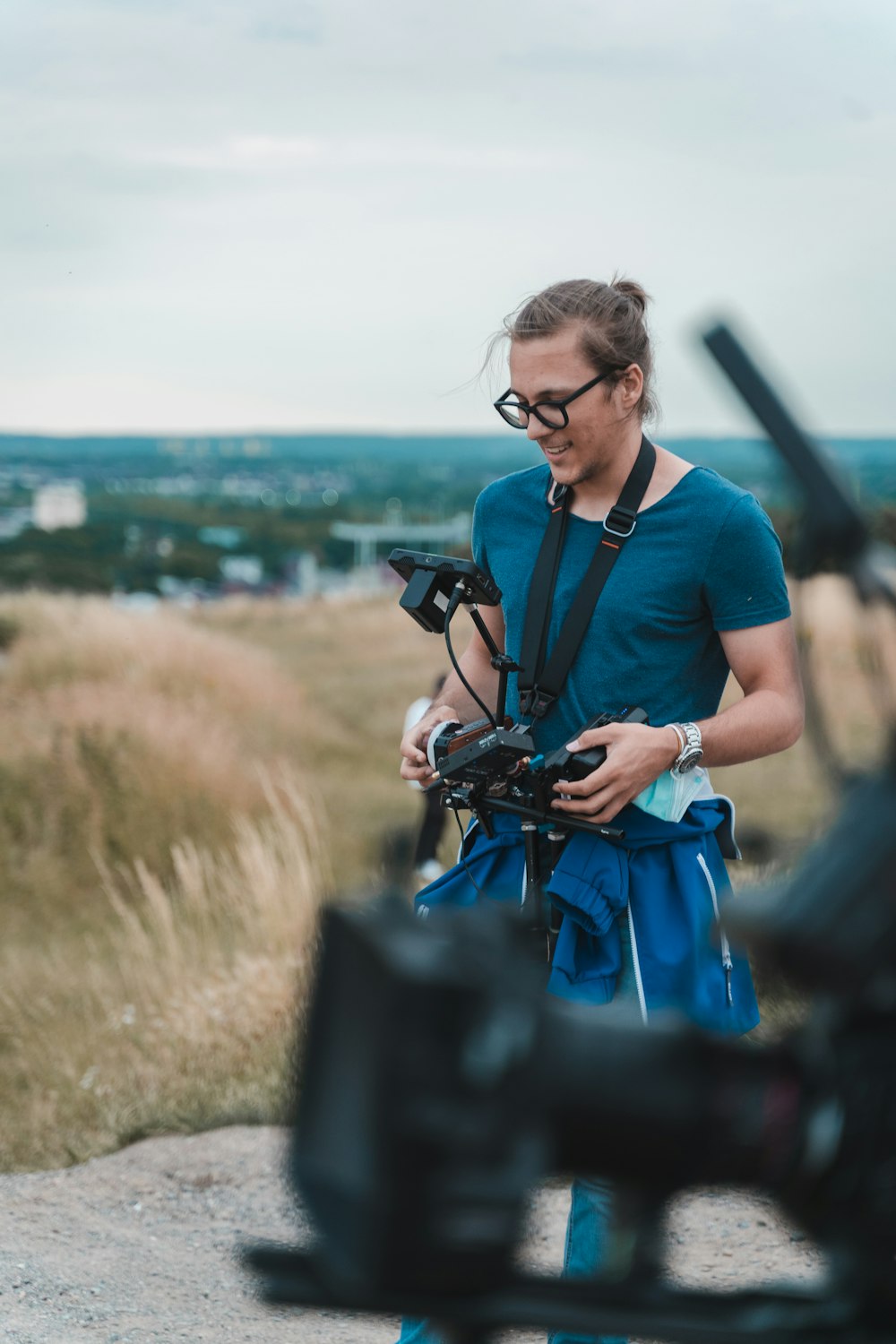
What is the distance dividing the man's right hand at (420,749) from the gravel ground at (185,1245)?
5.20 feet

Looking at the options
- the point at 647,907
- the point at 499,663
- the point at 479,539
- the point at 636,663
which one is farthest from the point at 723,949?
the point at 479,539

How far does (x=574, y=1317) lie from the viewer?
1.13m

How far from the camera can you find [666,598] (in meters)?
2.61

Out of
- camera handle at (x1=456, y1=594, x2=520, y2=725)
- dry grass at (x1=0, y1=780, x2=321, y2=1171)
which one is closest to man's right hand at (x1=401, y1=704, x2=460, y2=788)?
camera handle at (x1=456, y1=594, x2=520, y2=725)

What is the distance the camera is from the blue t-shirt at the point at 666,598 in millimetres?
2592

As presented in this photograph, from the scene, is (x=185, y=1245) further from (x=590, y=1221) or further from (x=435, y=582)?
(x=435, y=582)

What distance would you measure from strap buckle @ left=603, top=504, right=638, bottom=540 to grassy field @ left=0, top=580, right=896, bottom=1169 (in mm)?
548

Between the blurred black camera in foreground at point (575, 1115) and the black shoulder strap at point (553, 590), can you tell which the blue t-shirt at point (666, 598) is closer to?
the black shoulder strap at point (553, 590)

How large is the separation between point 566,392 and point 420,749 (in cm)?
→ 71

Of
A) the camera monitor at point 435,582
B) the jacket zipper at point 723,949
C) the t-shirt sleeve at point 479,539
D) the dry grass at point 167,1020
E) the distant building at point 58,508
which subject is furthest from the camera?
the distant building at point 58,508

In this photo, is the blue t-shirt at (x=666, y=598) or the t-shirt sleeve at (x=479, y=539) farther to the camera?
the t-shirt sleeve at (x=479, y=539)

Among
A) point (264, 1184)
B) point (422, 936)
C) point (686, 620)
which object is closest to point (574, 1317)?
point (422, 936)

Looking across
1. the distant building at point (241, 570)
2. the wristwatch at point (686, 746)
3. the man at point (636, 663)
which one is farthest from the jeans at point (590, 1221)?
the distant building at point (241, 570)

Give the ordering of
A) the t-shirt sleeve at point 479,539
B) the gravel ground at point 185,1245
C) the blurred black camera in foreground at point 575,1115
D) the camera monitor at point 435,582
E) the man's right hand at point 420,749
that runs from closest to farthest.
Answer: the blurred black camera in foreground at point 575,1115 → the camera monitor at point 435,582 → the man's right hand at point 420,749 → the t-shirt sleeve at point 479,539 → the gravel ground at point 185,1245
